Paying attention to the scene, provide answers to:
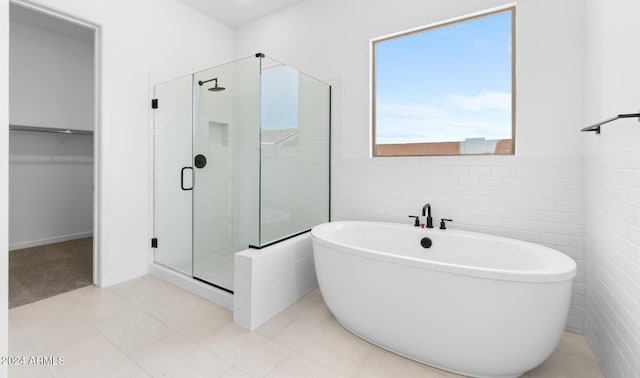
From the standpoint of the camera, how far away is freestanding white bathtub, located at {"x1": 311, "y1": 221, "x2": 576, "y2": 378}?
4.42 ft

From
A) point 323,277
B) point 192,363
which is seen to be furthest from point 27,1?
point 323,277

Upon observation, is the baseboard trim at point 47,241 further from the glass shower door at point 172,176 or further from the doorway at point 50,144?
the glass shower door at point 172,176

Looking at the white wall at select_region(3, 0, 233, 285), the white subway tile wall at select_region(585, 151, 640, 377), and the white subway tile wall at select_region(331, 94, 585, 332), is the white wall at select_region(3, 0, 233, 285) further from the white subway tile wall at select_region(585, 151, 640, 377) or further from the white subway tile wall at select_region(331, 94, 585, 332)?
the white subway tile wall at select_region(585, 151, 640, 377)

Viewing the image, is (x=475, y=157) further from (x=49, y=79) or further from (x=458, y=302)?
(x=49, y=79)

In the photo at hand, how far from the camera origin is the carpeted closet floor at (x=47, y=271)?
2.47 meters

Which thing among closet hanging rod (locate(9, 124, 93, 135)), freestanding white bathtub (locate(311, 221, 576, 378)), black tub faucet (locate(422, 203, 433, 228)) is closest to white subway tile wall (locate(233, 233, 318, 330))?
freestanding white bathtub (locate(311, 221, 576, 378))

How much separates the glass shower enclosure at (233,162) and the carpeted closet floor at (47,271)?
76 centimetres

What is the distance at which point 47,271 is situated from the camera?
116 inches

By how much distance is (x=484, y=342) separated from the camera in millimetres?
1422

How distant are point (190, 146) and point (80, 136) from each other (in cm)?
269

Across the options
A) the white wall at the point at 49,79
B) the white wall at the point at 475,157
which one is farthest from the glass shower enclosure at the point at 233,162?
the white wall at the point at 49,79

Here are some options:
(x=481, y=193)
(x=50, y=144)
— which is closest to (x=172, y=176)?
(x=50, y=144)

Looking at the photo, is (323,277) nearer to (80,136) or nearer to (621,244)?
(621,244)

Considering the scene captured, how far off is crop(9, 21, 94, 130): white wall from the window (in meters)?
4.15
